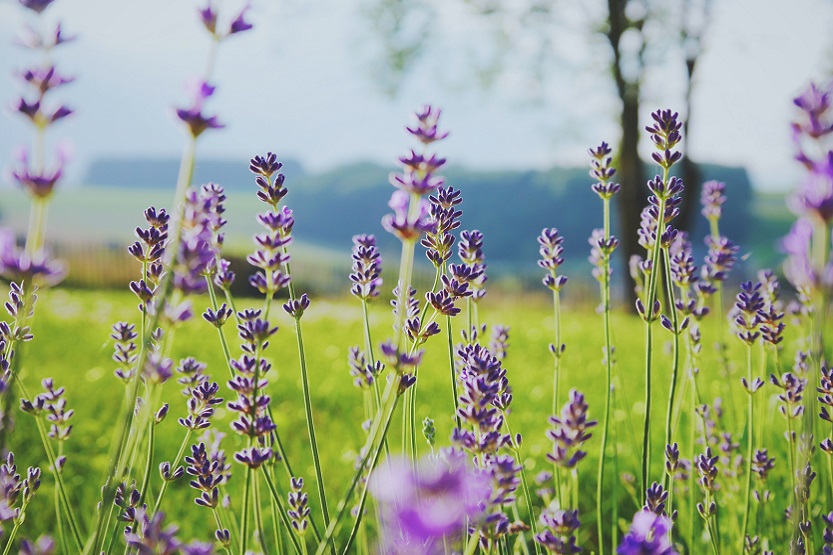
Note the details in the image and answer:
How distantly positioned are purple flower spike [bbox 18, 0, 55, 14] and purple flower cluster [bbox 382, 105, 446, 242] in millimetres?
549

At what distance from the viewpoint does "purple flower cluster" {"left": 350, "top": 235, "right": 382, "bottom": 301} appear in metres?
1.55

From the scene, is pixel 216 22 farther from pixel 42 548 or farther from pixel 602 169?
pixel 602 169

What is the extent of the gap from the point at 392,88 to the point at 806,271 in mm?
15434

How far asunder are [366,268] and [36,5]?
31.9 inches

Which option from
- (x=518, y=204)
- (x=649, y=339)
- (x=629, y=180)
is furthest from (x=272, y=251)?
(x=518, y=204)

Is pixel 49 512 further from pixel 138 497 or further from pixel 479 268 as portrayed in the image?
pixel 479 268

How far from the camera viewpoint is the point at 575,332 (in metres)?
7.67

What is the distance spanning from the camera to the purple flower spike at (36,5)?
38.9 inches

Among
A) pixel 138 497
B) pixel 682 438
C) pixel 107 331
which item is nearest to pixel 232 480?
pixel 138 497

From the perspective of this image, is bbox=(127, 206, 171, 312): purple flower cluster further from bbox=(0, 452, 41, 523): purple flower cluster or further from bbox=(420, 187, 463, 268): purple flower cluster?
bbox=(420, 187, 463, 268): purple flower cluster

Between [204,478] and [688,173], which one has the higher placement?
[688,173]

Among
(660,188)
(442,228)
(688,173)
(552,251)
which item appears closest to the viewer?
(660,188)

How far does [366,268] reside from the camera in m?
1.58

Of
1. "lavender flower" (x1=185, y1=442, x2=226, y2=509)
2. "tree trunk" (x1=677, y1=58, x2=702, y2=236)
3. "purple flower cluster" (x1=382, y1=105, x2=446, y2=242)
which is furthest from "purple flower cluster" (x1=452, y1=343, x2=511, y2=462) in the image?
"tree trunk" (x1=677, y1=58, x2=702, y2=236)
